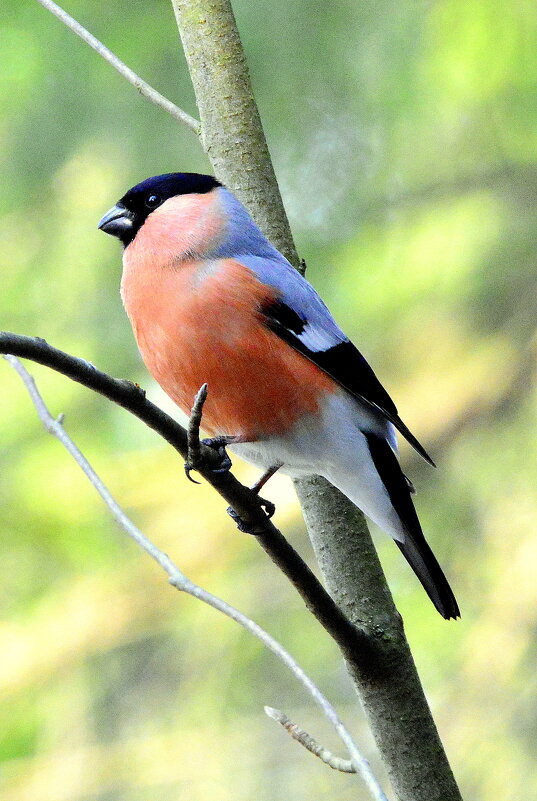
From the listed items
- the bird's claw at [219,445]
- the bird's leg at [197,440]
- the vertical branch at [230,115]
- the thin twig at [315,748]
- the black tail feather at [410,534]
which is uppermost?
the vertical branch at [230,115]

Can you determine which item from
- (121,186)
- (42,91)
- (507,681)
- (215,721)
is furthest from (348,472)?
(42,91)

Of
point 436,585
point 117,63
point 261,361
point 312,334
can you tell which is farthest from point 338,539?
point 117,63

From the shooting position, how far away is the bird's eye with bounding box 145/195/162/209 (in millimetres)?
3229

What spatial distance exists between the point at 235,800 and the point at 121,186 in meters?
2.83

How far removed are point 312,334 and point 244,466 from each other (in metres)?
1.86

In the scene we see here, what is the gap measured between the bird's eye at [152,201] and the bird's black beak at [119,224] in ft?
0.21

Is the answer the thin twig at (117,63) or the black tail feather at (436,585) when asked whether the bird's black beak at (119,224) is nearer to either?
the thin twig at (117,63)

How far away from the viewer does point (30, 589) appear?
4.30 m

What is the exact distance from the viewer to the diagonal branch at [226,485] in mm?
1719

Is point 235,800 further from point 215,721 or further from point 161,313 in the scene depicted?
point 161,313

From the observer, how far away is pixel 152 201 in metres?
3.24

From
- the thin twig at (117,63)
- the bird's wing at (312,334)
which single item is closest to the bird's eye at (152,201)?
the thin twig at (117,63)

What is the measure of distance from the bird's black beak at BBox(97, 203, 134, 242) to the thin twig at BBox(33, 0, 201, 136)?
A: 1.14 feet

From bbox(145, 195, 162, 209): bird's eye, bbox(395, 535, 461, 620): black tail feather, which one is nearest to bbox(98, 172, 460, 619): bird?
bbox(395, 535, 461, 620): black tail feather
